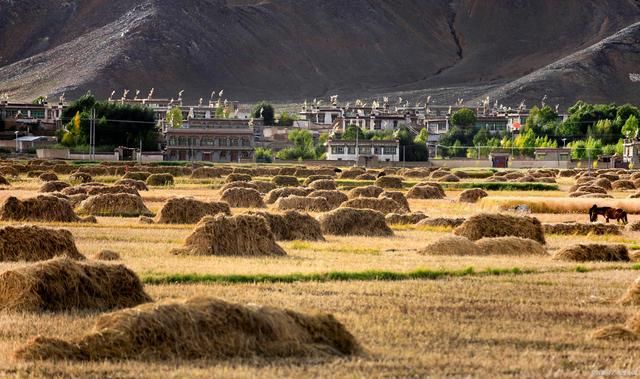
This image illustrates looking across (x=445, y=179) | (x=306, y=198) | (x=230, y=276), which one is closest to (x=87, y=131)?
(x=445, y=179)

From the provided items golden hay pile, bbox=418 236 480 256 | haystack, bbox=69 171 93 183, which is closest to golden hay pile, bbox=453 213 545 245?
golden hay pile, bbox=418 236 480 256

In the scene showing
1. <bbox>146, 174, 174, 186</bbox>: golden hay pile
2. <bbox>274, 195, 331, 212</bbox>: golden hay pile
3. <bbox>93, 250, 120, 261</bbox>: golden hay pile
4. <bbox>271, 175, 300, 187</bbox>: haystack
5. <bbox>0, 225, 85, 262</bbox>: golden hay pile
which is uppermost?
<bbox>0, 225, 85, 262</bbox>: golden hay pile

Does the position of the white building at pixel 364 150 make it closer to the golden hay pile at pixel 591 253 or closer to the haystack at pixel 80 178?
the haystack at pixel 80 178

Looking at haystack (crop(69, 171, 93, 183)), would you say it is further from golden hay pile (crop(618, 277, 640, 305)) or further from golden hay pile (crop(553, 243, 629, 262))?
golden hay pile (crop(618, 277, 640, 305))

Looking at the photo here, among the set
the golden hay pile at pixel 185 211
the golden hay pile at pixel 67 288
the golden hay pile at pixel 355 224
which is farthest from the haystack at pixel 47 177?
the golden hay pile at pixel 67 288

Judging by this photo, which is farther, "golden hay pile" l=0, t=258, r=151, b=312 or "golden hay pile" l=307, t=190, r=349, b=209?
"golden hay pile" l=307, t=190, r=349, b=209

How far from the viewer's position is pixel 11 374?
1567 centimetres

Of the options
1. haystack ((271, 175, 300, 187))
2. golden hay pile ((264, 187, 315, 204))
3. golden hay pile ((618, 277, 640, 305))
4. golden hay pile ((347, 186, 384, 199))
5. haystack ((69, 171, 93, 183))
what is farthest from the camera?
haystack ((271, 175, 300, 187))

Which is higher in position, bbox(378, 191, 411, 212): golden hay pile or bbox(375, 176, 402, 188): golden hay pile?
bbox(378, 191, 411, 212): golden hay pile

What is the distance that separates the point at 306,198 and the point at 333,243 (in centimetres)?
1733

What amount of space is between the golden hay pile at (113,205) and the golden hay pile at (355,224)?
31.6 ft

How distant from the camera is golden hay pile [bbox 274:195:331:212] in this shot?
5100 centimetres

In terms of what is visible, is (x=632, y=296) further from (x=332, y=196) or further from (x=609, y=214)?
(x=332, y=196)

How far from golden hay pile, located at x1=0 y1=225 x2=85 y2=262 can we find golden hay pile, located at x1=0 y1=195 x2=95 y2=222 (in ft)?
40.4
